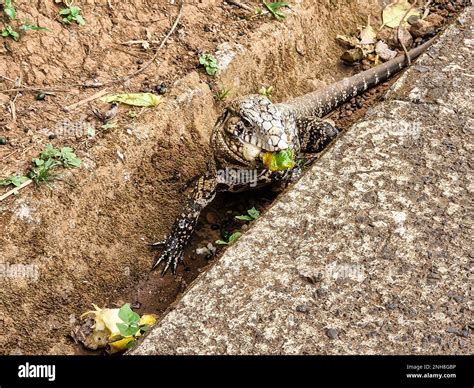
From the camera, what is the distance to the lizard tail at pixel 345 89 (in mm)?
7465

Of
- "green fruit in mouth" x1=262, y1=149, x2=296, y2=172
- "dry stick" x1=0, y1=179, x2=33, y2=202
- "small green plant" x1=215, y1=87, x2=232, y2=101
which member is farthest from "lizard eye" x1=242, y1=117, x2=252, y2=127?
"dry stick" x1=0, y1=179, x2=33, y2=202

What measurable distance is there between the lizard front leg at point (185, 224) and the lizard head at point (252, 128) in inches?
15.4

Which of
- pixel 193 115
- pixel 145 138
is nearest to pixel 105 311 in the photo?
pixel 145 138

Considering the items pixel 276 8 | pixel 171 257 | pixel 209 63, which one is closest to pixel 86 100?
pixel 209 63

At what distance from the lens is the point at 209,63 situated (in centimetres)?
680

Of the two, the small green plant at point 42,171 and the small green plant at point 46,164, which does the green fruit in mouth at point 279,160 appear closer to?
the small green plant at point 46,164

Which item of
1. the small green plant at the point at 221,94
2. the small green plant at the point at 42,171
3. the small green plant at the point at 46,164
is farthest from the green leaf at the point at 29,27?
the small green plant at the point at 221,94

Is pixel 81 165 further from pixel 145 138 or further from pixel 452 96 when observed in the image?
pixel 452 96

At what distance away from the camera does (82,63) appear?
6.47 metres

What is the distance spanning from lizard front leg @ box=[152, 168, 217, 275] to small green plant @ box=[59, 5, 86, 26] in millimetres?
1845

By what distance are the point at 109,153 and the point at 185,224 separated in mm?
927

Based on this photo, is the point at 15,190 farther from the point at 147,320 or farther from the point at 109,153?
the point at 147,320

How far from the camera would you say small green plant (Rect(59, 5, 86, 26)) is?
6.51 metres
